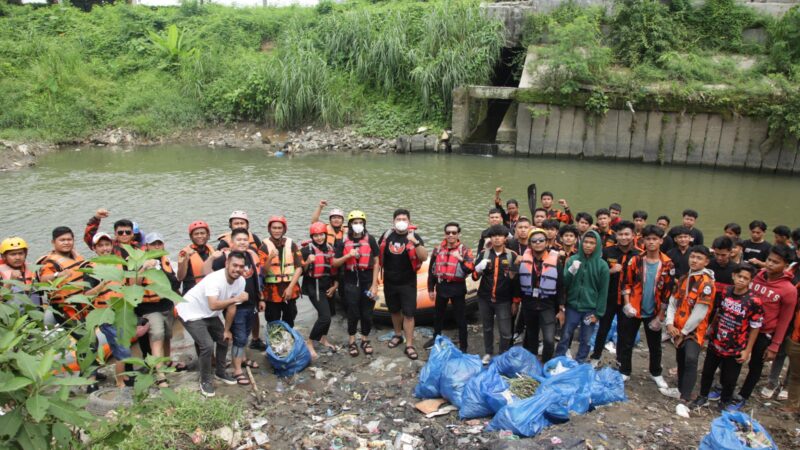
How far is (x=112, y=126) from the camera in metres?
20.5

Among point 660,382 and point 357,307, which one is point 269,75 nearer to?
point 357,307

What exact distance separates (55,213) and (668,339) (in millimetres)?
11600

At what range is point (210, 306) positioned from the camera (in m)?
5.05

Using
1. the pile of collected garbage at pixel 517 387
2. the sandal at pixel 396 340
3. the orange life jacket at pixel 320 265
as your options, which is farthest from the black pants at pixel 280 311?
the pile of collected garbage at pixel 517 387

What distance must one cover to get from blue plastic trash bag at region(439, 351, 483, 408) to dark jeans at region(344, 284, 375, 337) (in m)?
1.42

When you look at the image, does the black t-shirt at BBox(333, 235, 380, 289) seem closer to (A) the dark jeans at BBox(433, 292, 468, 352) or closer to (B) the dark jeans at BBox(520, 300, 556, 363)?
(A) the dark jeans at BBox(433, 292, 468, 352)

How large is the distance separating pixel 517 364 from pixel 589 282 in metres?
1.04

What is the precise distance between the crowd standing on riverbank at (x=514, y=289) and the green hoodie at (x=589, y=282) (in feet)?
0.04

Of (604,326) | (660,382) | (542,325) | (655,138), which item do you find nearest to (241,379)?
(542,325)

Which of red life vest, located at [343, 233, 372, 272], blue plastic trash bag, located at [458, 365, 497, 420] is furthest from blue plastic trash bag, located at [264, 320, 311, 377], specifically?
blue plastic trash bag, located at [458, 365, 497, 420]

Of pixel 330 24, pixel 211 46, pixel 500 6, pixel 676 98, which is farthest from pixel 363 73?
pixel 676 98

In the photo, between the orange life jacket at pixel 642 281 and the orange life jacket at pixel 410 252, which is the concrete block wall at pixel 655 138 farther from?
the orange life jacket at pixel 642 281

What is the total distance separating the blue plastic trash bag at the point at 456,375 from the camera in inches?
197

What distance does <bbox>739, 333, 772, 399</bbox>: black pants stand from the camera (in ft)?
16.2
